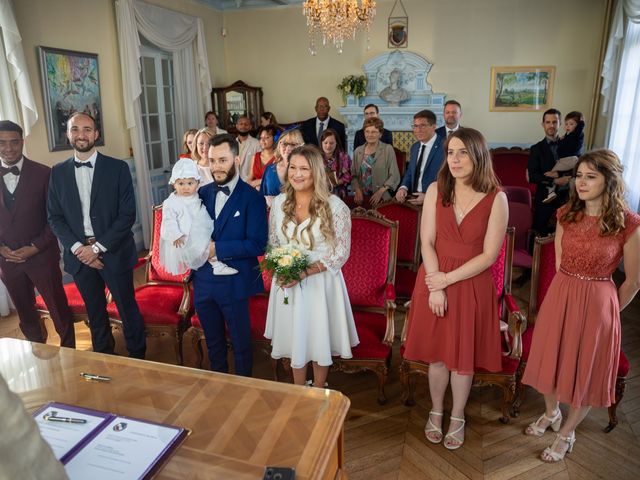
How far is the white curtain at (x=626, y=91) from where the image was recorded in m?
5.48

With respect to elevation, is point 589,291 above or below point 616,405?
above

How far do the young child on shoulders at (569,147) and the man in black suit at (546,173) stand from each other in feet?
0.16

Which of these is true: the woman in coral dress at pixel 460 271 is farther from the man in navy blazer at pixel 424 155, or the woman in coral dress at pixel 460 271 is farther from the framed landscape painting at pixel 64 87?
the framed landscape painting at pixel 64 87

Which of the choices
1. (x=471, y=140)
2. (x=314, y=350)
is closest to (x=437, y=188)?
(x=471, y=140)

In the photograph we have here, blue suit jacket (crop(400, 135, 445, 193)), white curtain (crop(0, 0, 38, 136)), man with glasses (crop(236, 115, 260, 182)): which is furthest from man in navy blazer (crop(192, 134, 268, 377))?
man with glasses (crop(236, 115, 260, 182))

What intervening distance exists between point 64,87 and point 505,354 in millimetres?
5273

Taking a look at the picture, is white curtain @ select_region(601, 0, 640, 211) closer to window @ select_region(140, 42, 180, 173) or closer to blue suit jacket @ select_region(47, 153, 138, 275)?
blue suit jacket @ select_region(47, 153, 138, 275)

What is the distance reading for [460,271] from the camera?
2.49m

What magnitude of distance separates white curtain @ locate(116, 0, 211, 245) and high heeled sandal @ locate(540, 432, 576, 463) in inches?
225

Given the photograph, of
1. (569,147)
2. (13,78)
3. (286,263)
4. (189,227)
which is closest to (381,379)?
(286,263)

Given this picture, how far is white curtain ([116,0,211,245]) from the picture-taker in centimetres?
628

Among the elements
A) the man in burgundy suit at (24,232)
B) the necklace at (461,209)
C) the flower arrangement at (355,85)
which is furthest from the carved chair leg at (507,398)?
the flower arrangement at (355,85)

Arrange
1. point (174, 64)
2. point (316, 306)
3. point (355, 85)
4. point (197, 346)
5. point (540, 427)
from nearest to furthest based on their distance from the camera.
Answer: point (316, 306) < point (540, 427) < point (197, 346) < point (174, 64) < point (355, 85)

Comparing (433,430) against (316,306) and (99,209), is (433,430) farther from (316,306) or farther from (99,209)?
(99,209)
